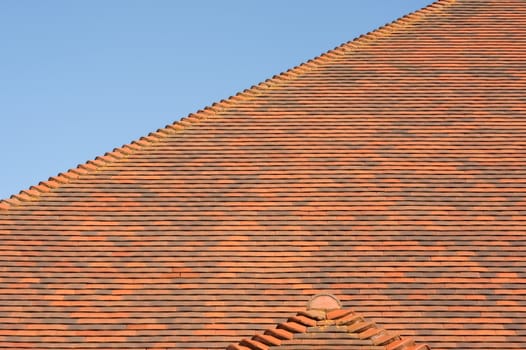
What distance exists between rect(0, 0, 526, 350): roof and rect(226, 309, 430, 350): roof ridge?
111cm

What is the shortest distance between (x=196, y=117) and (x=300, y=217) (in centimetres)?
330

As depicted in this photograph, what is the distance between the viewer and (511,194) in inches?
647

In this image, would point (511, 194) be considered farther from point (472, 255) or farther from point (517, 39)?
point (517, 39)

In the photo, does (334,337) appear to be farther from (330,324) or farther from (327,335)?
(330,324)

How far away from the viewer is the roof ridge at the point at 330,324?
500 inches

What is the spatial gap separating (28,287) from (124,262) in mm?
1317

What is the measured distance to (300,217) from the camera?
53.1ft

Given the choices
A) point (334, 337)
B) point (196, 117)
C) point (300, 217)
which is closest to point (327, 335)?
point (334, 337)

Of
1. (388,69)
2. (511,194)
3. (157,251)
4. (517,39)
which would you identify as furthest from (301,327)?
(517,39)

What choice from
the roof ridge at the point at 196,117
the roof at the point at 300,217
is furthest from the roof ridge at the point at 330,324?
the roof ridge at the point at 196,117

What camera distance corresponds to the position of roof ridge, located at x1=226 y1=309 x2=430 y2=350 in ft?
41.7

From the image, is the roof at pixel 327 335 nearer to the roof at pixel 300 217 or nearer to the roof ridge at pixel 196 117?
the roof at pixel 300 217

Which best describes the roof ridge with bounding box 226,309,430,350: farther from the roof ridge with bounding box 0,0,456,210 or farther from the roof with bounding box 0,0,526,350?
the roof ridge with bounding box 0,0,456,210

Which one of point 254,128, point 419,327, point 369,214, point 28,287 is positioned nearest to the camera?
point 419,327
